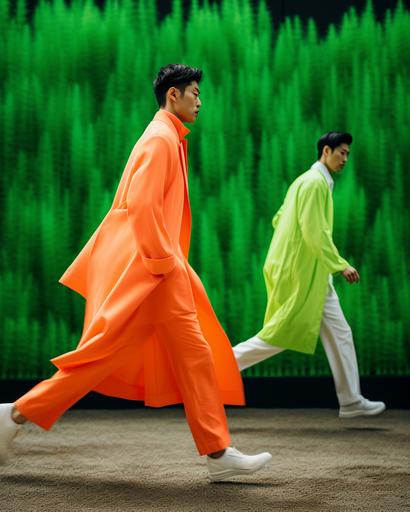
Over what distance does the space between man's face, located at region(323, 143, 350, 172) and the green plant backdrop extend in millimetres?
823

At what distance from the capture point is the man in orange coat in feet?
11.4

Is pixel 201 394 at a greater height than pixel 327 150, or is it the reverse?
pixel 327 150

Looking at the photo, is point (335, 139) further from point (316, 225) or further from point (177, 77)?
point (177, 77)

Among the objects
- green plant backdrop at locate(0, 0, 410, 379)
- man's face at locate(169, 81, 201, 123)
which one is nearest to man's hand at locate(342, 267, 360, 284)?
green plant backdrop at locate(0, 0, 410, 379)

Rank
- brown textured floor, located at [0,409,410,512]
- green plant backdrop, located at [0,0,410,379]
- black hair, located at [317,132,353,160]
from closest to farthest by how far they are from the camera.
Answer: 1. brown textured floor, located at [0,409,410,512]
2. black hair, located at [317,132,353,160]
3. green plant backdrop, located at [0,0,410,379]

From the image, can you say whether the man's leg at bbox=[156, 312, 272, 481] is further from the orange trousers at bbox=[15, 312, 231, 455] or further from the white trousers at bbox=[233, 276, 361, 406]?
the white trousers at bbox=[233, 276, 361, 406]

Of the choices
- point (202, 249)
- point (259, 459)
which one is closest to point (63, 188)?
point (202, 249)

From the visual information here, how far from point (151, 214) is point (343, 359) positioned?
227cm

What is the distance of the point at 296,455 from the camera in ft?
14.3

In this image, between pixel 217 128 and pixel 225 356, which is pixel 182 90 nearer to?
pixel 225 356

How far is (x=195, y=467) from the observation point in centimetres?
403

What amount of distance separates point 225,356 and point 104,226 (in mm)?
701

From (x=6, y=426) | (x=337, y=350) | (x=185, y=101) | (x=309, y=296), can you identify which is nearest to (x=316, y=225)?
(x=309, y=296)

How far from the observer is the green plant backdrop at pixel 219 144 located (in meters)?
6.24
